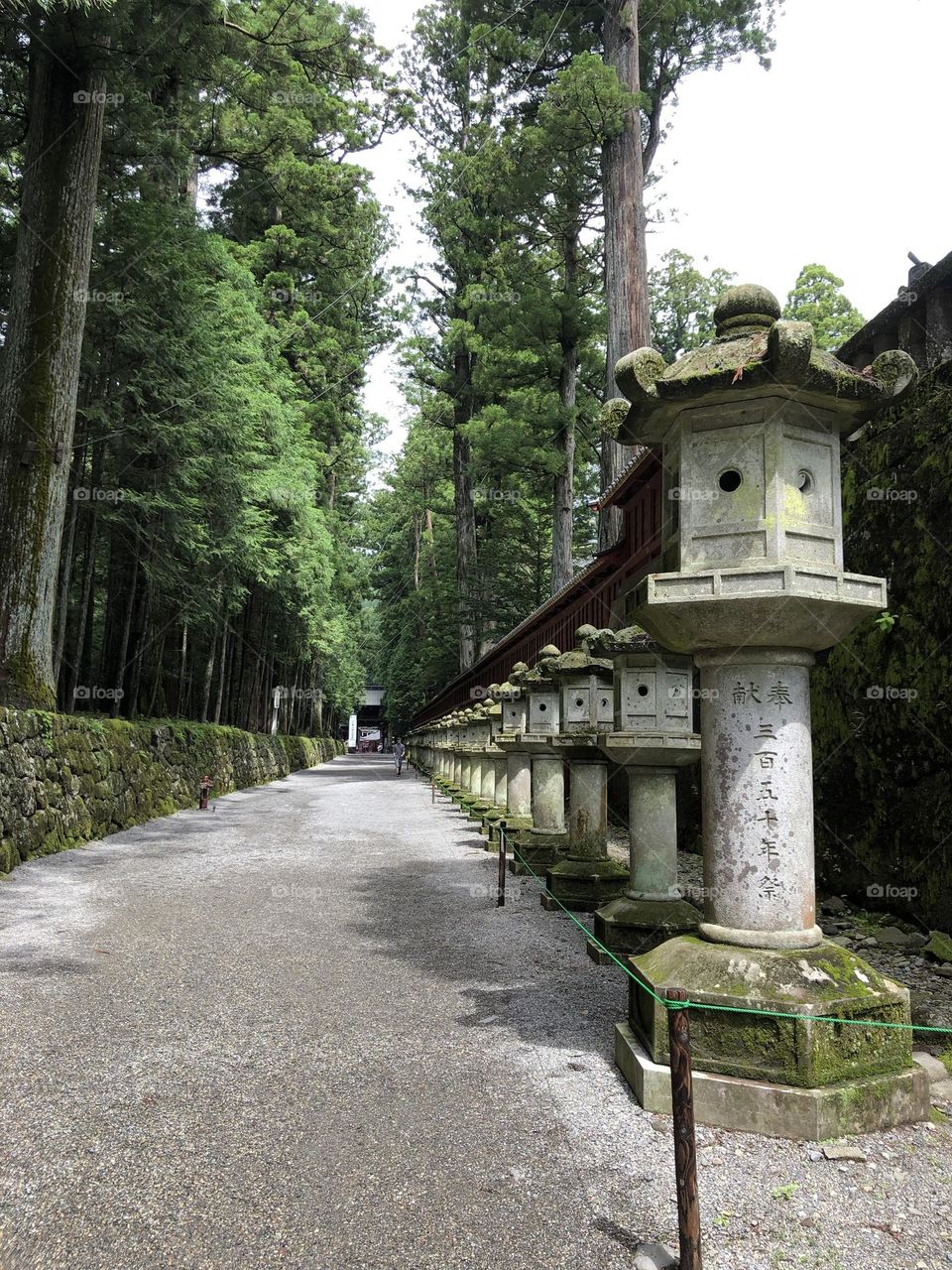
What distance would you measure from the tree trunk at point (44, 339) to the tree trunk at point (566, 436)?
36.2 feet

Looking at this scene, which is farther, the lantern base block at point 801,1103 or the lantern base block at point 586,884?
the lantern base block at point 586,884

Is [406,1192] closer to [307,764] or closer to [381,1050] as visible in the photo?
[381,1050]

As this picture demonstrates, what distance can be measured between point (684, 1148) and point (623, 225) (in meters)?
14.2

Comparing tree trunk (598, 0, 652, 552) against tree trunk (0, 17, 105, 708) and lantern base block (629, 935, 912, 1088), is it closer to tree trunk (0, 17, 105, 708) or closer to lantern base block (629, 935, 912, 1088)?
tree trunk (0, 17, 105, 708)

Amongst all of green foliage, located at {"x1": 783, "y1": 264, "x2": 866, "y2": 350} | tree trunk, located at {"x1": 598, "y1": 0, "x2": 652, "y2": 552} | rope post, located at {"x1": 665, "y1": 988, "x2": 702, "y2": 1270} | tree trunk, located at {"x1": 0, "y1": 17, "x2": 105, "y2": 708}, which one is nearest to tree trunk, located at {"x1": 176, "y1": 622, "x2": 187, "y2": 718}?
tree trunk, located at {"x1": 0, "y1": 17, "x2": 105, "y2": 708}

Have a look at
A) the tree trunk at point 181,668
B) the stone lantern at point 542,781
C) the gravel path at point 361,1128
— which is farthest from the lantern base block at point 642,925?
the tree trunk at point 181,668

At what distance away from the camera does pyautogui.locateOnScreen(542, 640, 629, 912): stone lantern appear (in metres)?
7.82

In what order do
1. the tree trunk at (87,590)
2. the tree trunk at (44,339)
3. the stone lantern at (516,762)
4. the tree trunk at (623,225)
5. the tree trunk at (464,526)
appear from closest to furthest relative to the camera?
the tree trunk at (44,339), the stone lantern at (516,762), the tree trunk at (623,225), the tree trunk at (87,590), the tree trunk at (464,526)

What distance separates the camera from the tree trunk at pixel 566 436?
19.5m

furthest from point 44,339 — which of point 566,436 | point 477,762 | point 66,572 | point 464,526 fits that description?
point 464,526

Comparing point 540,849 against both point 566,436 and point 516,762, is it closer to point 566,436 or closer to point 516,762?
point 516,762

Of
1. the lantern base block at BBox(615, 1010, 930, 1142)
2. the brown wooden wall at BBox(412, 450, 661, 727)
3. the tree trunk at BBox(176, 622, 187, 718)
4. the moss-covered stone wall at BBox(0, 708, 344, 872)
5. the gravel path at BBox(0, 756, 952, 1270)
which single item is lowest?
the gravel path at BBox(0, 756, 952, 1270)

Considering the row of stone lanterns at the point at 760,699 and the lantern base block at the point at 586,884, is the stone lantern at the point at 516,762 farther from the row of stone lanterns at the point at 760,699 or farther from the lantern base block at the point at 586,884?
the row of stone lanterns at the point at 760,699

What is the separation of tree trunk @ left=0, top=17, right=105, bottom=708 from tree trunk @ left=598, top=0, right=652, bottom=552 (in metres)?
7.94
